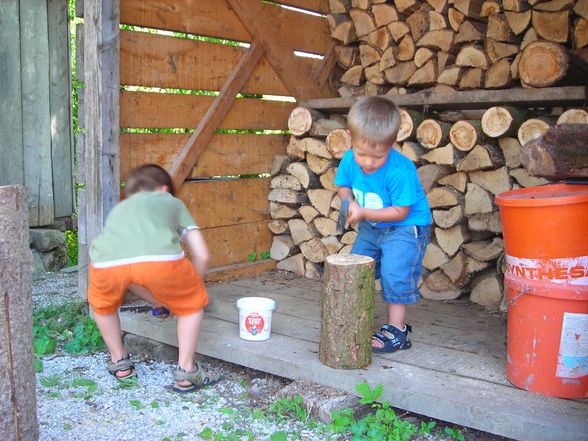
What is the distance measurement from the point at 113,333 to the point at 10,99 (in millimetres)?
3022

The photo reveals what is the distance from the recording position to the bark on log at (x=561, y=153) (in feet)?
7.76

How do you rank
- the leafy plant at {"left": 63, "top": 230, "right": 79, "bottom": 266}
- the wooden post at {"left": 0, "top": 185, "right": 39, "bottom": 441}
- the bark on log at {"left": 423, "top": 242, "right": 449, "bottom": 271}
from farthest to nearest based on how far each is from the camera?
the leafy plant at {"left": 63, "top": 230, "right": 79, "bottom": 266} < the bark on log at {"left": 423, "top": 242, "right": 449, "bottom": 271} < the wooden post at {"left": 0, "top": 185, "right": 39, "bottom": 441}

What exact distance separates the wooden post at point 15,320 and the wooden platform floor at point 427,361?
129cm

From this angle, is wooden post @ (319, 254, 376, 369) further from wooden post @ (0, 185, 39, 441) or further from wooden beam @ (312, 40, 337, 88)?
wooden beam @ (312, 40, 337, 88)

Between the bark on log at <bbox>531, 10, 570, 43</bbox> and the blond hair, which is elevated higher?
the bark on log at <bbox>531, 10, 570, 43</bbox>

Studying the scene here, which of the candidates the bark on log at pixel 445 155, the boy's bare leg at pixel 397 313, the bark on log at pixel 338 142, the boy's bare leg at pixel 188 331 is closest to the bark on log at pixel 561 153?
the boy's bare leg at pixel 397 313

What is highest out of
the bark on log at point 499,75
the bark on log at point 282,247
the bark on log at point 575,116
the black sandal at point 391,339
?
the bark on log at point 499,75

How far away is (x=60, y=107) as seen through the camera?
566 cm

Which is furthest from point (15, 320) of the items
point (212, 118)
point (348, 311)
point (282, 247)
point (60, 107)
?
point (60, 107)

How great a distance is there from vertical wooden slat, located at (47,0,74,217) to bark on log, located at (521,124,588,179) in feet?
14.5

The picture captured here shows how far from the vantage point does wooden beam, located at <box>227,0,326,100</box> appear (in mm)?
4516

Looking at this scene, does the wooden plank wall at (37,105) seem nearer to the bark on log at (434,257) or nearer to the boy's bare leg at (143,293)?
the boy's bare leg at (143,293)

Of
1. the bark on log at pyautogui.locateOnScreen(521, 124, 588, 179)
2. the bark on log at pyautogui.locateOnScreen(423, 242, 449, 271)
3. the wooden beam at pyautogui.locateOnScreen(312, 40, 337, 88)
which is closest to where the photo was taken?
the bark on log at pyautogui.locateOnScreen(521, 124, 588, 179)

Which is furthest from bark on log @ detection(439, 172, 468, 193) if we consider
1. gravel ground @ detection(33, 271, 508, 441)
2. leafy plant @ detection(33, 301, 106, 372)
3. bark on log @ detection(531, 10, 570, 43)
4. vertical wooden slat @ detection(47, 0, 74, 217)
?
vertical wooden slat @ detection(47, 0, 74, 217)
